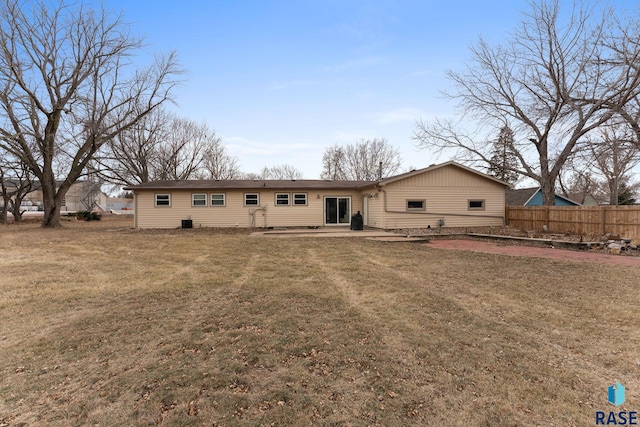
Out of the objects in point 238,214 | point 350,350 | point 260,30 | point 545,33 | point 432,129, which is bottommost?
point 350,350

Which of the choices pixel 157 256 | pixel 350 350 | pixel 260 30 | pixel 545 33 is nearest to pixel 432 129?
pixel 545 33

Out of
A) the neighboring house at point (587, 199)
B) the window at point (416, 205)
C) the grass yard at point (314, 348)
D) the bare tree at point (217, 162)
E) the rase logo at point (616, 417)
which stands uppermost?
the bare tree at point (217, 162)

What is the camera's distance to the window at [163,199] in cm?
1805

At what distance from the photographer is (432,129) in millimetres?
21156

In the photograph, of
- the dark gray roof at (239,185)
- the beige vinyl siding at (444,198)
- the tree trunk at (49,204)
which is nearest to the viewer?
the beige vinyl siding at (444,198)

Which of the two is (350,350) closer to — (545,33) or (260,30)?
(260,30)

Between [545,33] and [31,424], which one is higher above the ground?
[545,33]

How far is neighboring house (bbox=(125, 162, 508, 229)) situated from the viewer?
16688 mm

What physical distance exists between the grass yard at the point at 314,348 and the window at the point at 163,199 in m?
11.9

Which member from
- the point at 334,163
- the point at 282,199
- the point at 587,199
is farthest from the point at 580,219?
the point at 587,199

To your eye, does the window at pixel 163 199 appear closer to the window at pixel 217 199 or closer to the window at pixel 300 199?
the window at pixel 217 199

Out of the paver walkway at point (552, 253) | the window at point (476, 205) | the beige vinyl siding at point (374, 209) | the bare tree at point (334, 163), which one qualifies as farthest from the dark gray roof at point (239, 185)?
the bare tree at point (334, 163)

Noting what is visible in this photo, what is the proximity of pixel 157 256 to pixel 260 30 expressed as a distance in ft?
31.4

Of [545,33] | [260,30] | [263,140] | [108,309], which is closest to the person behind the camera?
[108,309]
